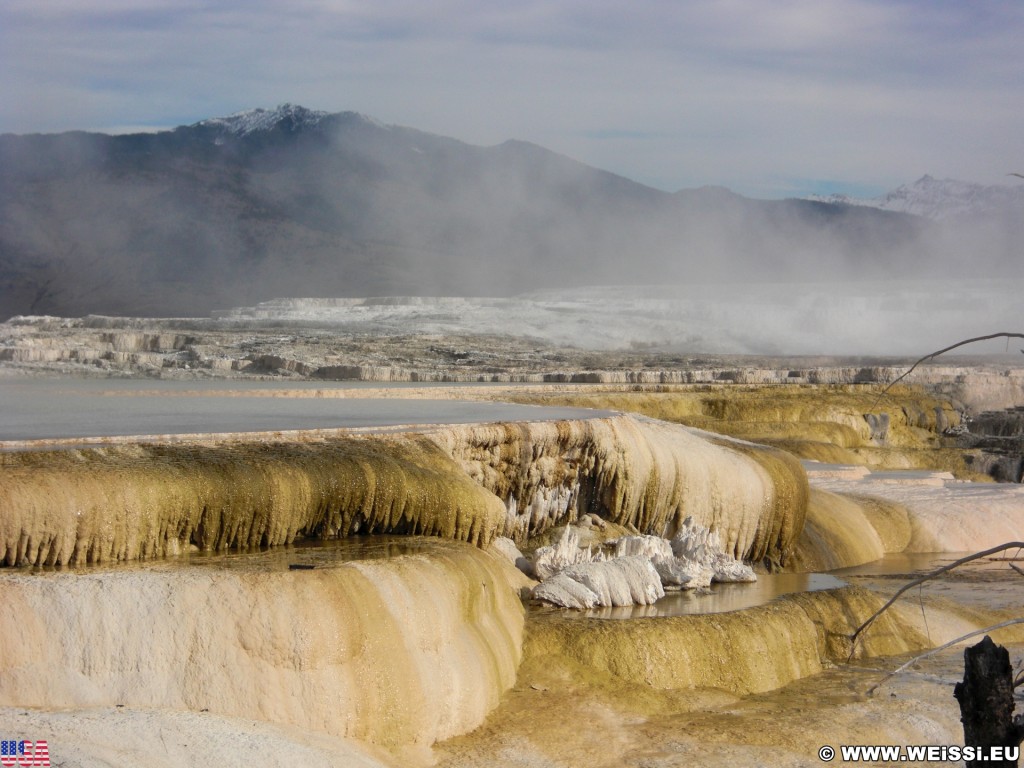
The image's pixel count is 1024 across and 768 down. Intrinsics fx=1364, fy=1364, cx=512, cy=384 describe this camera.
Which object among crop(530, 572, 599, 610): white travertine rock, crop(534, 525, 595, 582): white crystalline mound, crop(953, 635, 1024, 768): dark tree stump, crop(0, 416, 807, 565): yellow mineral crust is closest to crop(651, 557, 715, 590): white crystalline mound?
crop(534, 525, 595, 582): white crystalline mound

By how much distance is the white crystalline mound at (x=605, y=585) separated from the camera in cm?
952

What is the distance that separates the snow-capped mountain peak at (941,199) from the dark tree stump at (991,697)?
124603 mm

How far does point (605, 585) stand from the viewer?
9.78 meters

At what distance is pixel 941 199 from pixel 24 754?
141543mm

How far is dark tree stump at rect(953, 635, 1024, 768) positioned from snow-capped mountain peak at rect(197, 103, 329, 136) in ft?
362

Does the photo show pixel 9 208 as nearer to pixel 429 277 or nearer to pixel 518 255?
pixel 429 277

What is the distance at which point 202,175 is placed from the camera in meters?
88.6

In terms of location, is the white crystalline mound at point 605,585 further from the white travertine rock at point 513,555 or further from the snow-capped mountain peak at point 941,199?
the snow-capped mountain peak at point 941,199

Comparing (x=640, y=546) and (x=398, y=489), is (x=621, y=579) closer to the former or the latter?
(x=640, y=546)

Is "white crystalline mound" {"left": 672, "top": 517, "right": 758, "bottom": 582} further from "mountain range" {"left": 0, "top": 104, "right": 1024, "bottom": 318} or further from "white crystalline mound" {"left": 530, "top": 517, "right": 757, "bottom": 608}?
"mountain range" {"left": 0, "top": 104, "right": 1024, "bottom": 318}

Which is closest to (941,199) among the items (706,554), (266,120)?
(266,120)

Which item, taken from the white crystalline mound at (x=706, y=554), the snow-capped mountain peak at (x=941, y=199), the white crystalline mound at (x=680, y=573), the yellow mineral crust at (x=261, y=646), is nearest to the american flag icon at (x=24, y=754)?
the yellow mineral crust at (x=261, y=646)

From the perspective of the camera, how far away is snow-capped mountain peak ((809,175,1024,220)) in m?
126

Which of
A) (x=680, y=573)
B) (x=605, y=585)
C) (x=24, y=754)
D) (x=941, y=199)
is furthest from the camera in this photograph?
(x=941, y=199)
